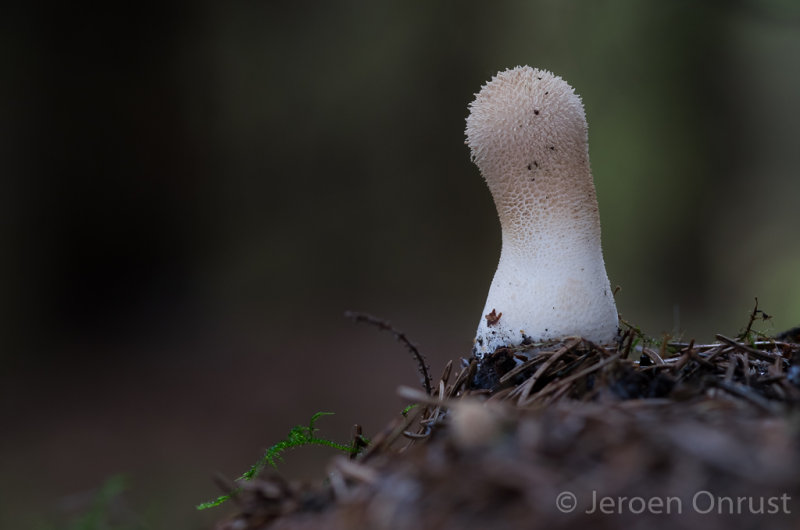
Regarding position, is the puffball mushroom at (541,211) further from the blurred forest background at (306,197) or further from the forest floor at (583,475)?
the blurred forest background at (306,197)

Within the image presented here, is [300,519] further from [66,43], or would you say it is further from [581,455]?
[66,43]

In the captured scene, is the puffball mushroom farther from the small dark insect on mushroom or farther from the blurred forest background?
the blurred forest background

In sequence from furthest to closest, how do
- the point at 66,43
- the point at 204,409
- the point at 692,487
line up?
the point at 66,43 → the point at 204,409 → the point at 692,487

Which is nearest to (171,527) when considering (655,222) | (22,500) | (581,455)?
(581,455)

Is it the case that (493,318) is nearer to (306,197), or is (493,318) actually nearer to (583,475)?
(583,475)

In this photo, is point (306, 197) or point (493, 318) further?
point (306, 197)

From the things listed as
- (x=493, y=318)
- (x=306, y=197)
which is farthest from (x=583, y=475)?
(x=306, y=197)
